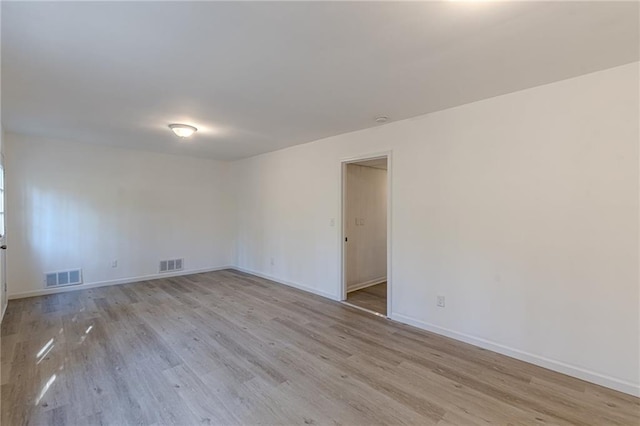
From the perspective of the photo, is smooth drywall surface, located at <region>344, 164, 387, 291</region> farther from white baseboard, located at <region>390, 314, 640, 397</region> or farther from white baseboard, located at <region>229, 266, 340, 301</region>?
white baseboard, located at <region>390, 314, 640, 397</region>

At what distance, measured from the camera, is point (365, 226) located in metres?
5.44

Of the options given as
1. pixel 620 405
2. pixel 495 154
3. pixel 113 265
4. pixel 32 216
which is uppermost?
pixel 495 154

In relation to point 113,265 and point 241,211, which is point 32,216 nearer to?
point 113,265

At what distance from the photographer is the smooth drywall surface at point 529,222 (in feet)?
7.45

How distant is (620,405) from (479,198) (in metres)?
1.85

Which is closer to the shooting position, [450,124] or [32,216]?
[450,124]

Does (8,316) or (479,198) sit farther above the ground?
(479,198)

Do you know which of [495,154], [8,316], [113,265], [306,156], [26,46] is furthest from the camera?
[113,265]

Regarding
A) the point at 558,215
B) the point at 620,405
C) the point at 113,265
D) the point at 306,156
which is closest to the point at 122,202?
the point at 113,265

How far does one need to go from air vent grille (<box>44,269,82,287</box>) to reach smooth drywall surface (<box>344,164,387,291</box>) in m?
4.61

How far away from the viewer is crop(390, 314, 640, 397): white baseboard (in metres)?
2.24

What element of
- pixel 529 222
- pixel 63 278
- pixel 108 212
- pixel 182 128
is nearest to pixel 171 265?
pixel 108 212

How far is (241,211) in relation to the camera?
→ 658 centimetres

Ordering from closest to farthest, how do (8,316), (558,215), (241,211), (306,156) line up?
Result: (558,215) → (8,316) → (306,156) → (241,211)
